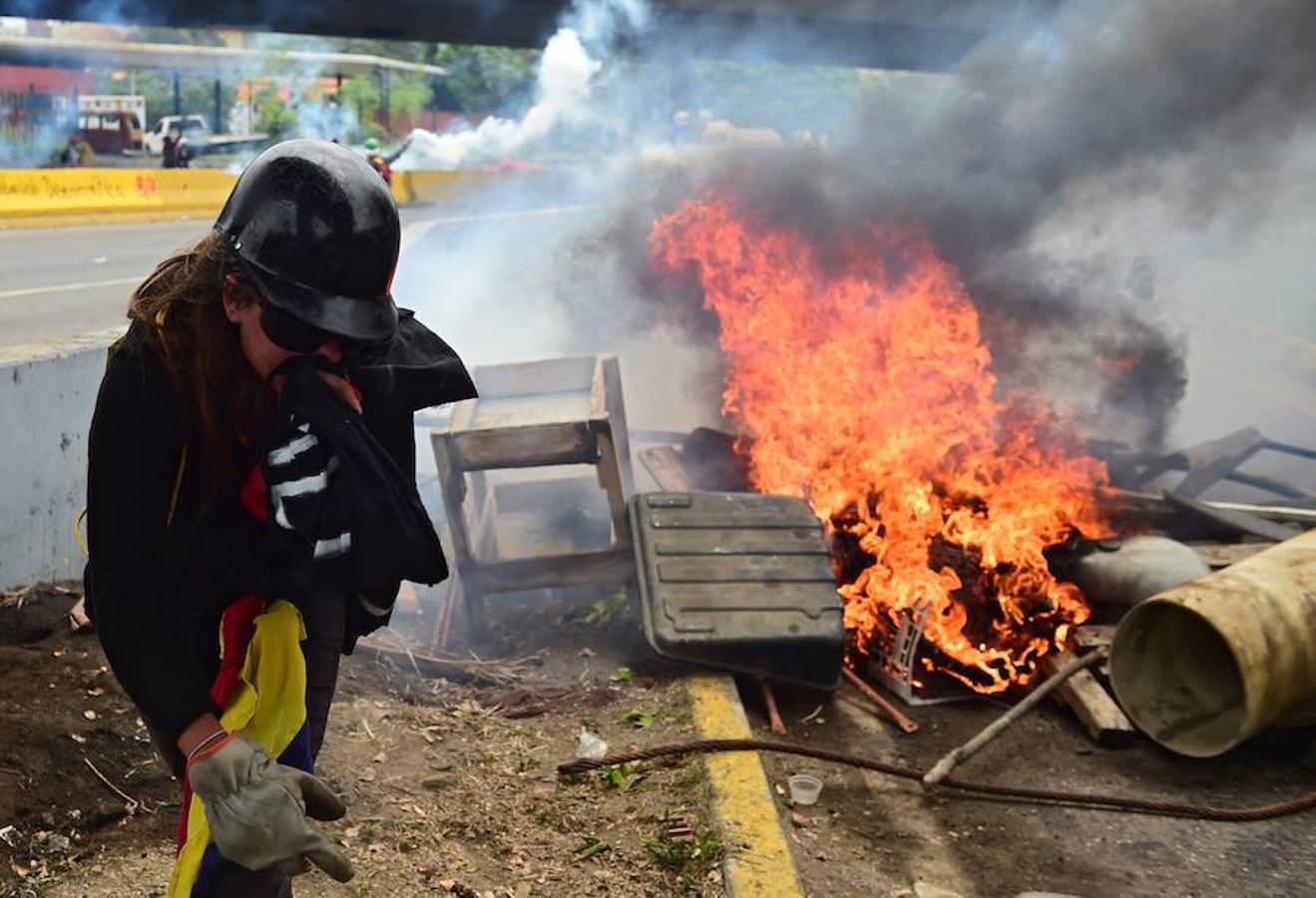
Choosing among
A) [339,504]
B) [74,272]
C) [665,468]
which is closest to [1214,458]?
[665,468]

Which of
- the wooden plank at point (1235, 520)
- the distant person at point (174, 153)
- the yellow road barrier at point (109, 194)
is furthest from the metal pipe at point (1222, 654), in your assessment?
the distant person at point (174, 153)

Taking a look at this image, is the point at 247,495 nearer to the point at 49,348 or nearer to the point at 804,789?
the point at 804,789

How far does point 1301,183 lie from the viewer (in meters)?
11.4

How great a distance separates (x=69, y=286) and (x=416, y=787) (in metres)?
11.9

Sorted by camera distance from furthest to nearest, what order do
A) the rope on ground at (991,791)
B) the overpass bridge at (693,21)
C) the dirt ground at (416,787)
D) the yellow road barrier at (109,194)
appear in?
the yellow road barrier at (109,194), the overpass bridge at (693,21), the rope on ground at (991,791), the dirt ground at (416,787)

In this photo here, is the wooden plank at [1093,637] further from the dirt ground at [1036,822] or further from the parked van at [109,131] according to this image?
the parked van at [109,131]

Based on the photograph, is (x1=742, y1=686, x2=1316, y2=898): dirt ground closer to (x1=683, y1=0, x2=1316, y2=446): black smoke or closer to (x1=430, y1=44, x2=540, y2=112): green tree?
(x1=683, y1=0, x2=1316, y2=446): black smoke

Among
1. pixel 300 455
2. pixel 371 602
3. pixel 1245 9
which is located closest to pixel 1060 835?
pixel 371 602

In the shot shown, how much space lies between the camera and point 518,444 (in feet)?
18.3

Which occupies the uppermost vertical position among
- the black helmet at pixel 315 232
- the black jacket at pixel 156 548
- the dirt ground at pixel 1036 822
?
the black helmet at pixel 315 232

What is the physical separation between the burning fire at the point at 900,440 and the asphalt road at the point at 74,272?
4144 millimetres

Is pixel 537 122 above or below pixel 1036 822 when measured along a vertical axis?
above

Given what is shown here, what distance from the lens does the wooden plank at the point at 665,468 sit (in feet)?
23.7

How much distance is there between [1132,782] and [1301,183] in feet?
29.9
